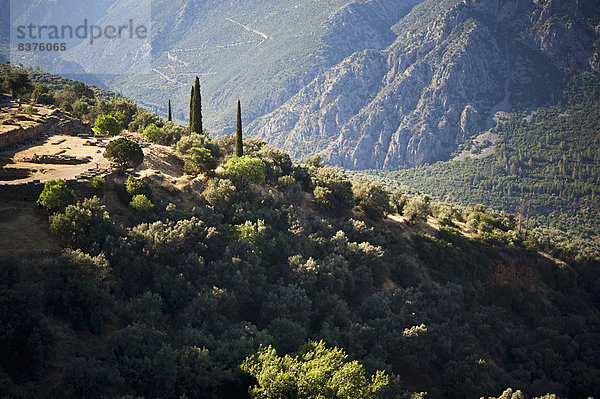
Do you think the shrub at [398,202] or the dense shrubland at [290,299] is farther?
the shrub at [398,202]

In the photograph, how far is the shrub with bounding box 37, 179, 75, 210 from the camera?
33.8 m

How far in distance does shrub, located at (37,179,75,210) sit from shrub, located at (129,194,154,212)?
5835 millimetres

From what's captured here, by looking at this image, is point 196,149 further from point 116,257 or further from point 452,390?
point 452,390

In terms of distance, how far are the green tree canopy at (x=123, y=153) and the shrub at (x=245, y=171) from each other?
10174 mm

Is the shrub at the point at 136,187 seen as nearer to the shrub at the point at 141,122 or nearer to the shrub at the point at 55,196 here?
the shrub at the point at 55,196

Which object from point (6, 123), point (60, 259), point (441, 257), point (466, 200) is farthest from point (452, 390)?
point (466, 200)

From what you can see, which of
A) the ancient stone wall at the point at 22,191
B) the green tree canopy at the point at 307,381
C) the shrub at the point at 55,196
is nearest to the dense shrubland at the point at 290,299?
the green tree canopy at the point at 307,381

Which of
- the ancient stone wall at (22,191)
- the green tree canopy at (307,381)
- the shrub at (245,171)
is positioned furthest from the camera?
the shrub at (245,171)

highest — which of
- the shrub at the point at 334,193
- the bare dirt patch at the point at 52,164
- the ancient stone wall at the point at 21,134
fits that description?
the ancient stone wall at the point at 21,134

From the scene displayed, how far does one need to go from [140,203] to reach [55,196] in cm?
767

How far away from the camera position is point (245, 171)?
50.7 meters

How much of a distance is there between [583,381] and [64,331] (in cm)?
4823

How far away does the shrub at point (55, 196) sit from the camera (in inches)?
1332

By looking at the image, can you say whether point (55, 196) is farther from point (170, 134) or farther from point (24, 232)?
point (170, 134)
